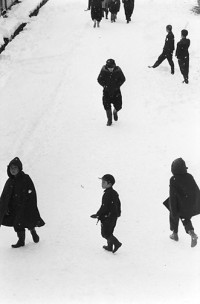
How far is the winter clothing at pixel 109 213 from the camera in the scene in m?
7.27

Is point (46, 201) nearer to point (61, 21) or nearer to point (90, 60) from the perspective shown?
point (90, 60)

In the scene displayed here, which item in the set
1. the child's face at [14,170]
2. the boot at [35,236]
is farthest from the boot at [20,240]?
the child's face at [14,170]

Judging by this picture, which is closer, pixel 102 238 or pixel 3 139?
pixel 102 238

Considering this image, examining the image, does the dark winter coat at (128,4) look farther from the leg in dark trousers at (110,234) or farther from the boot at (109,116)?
the leg in dark trousers at (110,234)

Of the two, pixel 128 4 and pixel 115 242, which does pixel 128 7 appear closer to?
pixel 128 4

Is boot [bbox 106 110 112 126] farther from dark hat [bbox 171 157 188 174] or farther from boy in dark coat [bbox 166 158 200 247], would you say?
dark hat [bbox 171 157 188 174]

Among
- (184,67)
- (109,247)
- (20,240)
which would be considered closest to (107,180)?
(109,247)

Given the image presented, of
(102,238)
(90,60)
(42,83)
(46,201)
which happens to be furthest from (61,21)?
(102,238)

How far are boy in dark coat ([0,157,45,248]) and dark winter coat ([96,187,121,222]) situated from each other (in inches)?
39.3

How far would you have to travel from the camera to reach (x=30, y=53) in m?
17.6

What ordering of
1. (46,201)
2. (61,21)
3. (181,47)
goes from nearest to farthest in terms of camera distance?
1. (46,201)
2. (181,47)
3. (61,21)

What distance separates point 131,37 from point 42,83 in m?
5.52

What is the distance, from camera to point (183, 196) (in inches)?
300

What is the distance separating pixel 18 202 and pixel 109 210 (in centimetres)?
131
